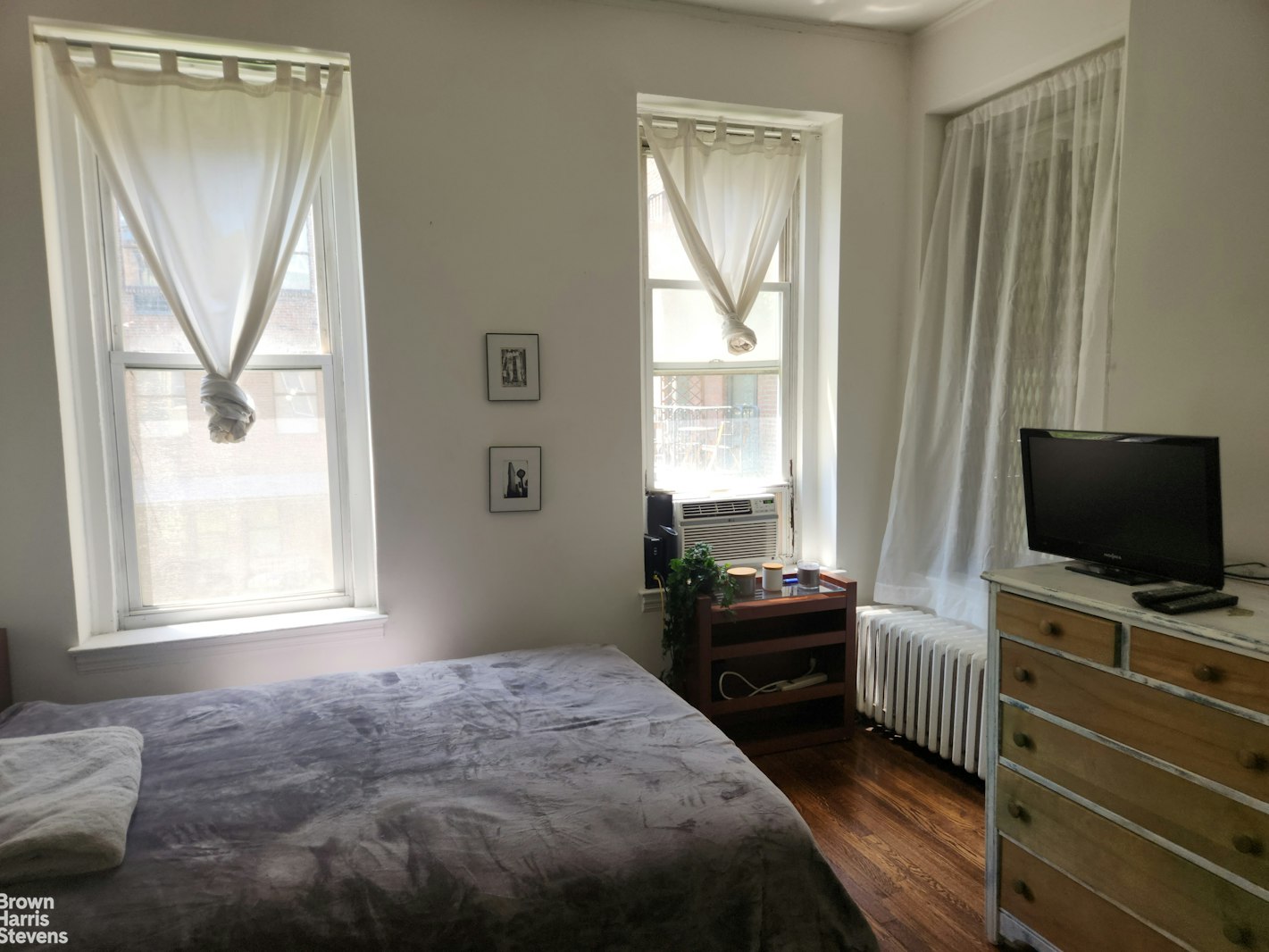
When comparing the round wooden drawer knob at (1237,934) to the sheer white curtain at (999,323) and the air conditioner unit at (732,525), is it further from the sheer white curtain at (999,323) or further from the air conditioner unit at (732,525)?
the air conditioner unit at (732,525)

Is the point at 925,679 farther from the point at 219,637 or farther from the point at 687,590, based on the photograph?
the point at 219,637

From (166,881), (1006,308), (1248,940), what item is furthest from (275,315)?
(1248,940)

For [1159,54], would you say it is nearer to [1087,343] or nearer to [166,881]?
[1087,343]

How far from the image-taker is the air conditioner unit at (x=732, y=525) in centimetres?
330

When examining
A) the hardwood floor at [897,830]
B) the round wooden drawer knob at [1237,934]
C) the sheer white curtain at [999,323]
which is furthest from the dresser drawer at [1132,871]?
the sheer white curtain at [999,323]

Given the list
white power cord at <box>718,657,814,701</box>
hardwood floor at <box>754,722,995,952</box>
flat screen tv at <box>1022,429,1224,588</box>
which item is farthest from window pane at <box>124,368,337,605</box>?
flat screen tv at <box>1022,429,1224,588</box>

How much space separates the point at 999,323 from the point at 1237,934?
2001 mm

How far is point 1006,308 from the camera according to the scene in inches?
112

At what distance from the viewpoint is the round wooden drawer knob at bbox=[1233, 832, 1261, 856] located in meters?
1.50

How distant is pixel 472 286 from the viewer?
2850 mm

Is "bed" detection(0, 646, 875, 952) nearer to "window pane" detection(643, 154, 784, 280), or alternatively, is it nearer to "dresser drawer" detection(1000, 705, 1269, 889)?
"dresser drawer" detection(1000, 705, 1269, 889)

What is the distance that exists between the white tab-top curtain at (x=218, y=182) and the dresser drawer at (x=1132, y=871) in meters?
2.61

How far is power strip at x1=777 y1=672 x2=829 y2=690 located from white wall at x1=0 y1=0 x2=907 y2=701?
545mm

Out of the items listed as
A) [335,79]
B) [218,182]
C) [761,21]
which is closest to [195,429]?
[218,182]
